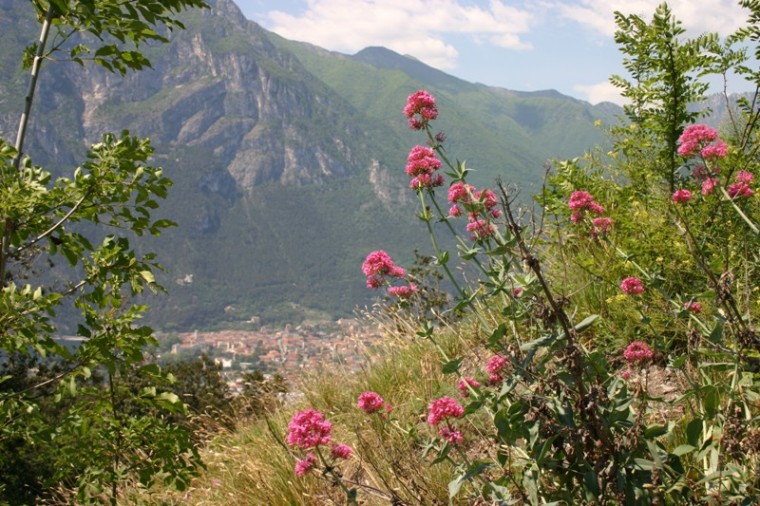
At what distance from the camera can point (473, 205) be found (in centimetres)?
227

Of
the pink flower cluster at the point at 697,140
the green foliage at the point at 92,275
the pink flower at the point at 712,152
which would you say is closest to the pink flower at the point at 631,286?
the pink flower cluster at the point at 697,140

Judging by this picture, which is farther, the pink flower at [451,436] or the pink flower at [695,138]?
the pink flower at [695,138]

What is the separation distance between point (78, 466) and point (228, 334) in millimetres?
→ 156450

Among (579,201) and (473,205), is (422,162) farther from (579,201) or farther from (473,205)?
(473,205)

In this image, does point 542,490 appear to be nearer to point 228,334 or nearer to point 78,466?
point 78,466

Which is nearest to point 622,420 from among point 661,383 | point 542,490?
point 542,490

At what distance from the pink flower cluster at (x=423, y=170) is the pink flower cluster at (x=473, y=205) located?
0.16 meters

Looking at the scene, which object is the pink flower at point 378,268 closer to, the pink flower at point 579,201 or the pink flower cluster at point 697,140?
the pink flower at point 579,201

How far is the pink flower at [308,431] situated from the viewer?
8.56 ft

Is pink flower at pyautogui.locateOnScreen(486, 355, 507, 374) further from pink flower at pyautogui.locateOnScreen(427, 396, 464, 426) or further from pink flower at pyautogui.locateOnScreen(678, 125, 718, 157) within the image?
pink flower at pyautogui.locateOnScreen(678, 125, 718, 157)

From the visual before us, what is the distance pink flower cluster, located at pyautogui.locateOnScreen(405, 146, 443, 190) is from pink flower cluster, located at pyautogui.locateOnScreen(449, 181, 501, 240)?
161 millimetres

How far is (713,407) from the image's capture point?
2008 mm

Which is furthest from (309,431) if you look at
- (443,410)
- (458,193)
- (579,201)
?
(579,201)

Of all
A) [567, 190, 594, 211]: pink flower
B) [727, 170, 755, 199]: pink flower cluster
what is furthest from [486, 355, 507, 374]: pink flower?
[727, 170, 755, 199]: pink flower cluster
